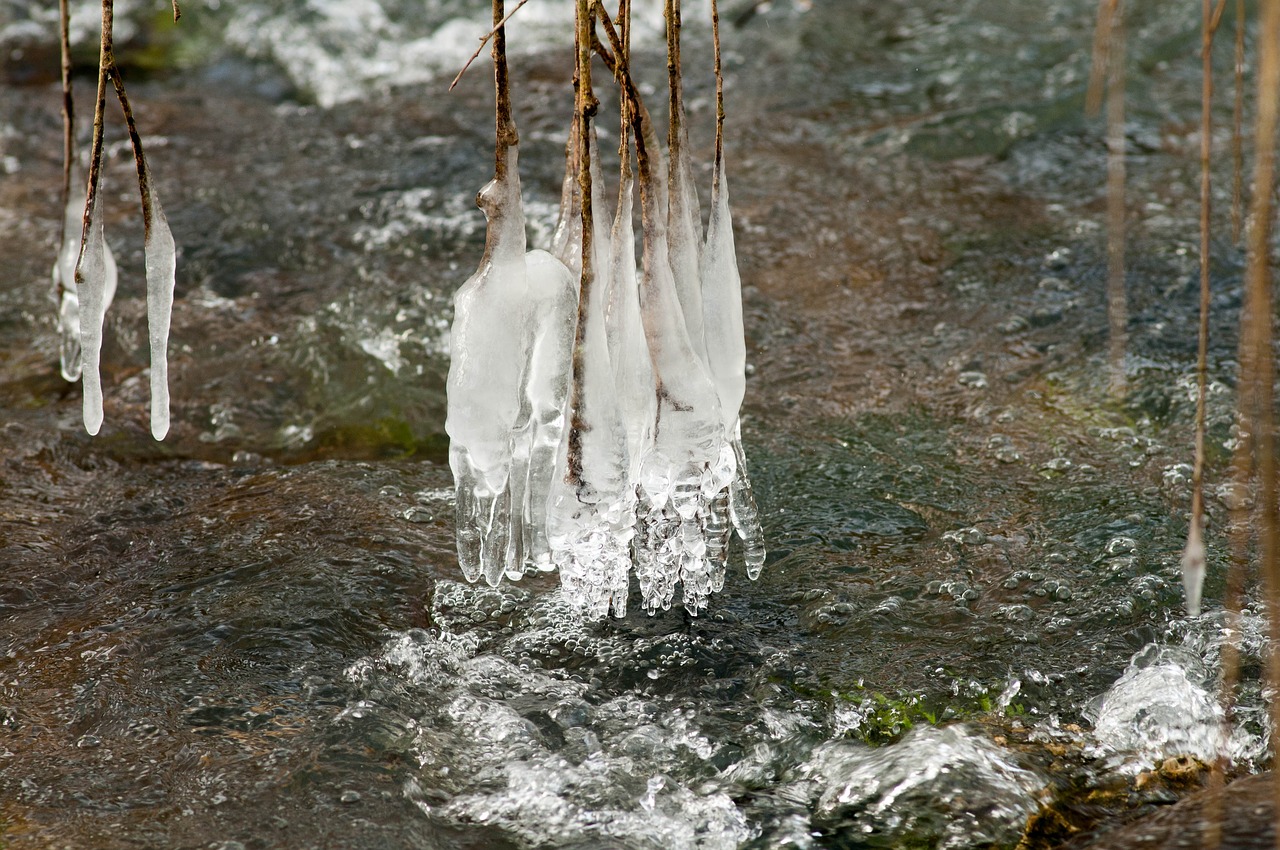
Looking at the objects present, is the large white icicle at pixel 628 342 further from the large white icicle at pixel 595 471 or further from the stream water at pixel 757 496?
the stream water at pixel 757 496

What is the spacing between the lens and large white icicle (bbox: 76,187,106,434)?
2149 millimetres

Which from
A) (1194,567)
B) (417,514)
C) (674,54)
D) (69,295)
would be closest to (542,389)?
(674,54)

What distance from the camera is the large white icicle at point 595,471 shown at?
1879 millimetres

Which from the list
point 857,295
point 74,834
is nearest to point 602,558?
point 74,834

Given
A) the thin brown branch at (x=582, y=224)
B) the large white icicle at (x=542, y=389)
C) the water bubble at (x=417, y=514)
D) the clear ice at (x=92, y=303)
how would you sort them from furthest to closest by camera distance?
the water bubble at (x=417, y=514) < the clear ice at (x=92, y=303) < the large white icicle at (x=542, y=389) < the thin brown branch at (x=582, y=224)

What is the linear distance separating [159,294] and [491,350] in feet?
2.08

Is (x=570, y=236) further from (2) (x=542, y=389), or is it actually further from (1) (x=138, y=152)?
(1) (x=138, y=152)

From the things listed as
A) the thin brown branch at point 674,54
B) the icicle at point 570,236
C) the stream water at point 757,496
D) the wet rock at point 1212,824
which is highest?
the thin brown branch at point 674,54

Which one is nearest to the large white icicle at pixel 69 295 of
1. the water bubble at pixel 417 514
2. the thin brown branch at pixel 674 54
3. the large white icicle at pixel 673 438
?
the water bubble at pixel 417 514

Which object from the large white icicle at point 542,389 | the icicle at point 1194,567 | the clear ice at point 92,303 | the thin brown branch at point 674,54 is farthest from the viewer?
the clear ice at point 92,303

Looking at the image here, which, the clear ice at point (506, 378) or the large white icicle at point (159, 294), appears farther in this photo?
the large white icicle at point (159, 294)

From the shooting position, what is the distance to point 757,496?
9.66 feet

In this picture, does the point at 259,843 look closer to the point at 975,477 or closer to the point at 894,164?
the point at 975,477

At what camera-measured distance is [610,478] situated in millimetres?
1998
